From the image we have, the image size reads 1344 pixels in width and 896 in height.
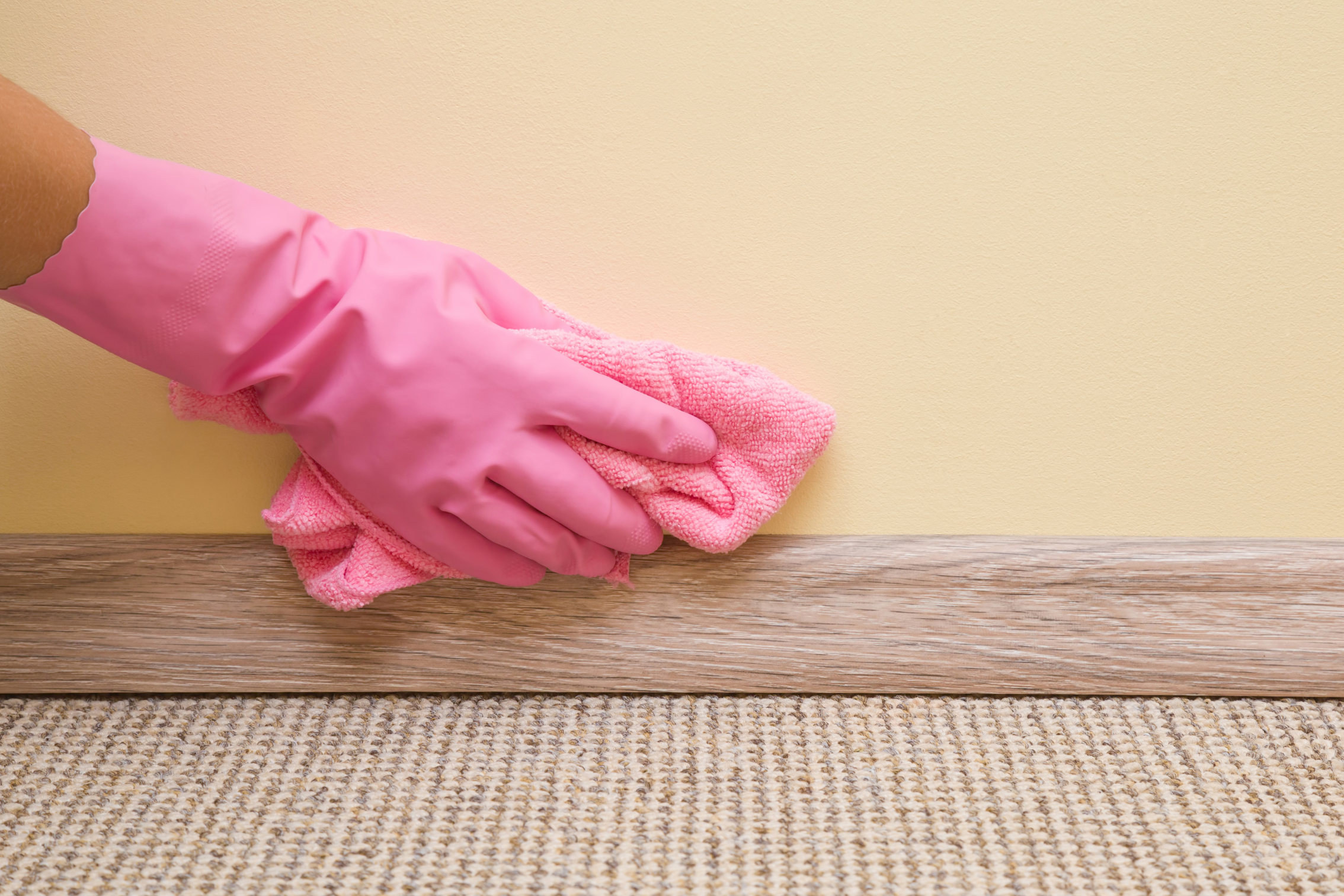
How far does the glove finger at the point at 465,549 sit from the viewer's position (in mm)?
625

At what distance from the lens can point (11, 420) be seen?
71 centimetres

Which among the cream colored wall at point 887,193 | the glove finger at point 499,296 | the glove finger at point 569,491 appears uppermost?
the cream colored wall at point 887,193

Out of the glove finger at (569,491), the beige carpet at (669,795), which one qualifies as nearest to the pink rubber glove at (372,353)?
the glove finger at (569,491)

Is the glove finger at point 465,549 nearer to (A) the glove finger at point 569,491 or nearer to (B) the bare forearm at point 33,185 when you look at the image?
(A) the glove finger at point 569,491

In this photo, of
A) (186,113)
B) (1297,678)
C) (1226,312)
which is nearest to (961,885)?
(1297,678)

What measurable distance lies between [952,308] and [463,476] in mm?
385

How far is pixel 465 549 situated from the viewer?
63cm

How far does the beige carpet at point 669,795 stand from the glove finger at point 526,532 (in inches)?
4.7

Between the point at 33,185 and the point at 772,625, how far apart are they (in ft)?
1.85

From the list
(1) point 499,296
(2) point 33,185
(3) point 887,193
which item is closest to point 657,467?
(1) point 499,296

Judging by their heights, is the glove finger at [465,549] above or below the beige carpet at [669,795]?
above

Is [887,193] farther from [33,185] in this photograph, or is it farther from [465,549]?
[33,185]

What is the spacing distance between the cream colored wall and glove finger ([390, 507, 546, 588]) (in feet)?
0.53

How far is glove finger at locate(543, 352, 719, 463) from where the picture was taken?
60cm
